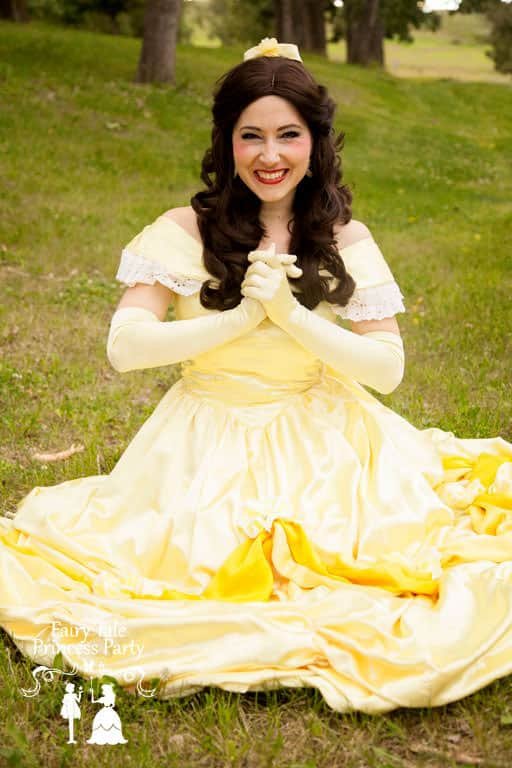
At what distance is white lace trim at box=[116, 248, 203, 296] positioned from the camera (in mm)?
3328

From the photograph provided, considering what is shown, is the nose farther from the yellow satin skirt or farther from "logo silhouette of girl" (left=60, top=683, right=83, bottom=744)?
"logo silhouette of girl" (left=60, top=683, right=83, bottom=744)

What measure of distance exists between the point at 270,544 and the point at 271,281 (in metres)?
0.93

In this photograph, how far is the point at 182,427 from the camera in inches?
137

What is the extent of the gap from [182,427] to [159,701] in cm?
110

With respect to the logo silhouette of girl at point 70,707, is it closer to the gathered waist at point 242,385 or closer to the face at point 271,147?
the gathered waist at point 242,385

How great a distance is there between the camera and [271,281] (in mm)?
3010

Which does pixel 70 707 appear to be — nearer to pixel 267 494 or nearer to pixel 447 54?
pixel 267 494

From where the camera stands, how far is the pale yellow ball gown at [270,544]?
2734 mm

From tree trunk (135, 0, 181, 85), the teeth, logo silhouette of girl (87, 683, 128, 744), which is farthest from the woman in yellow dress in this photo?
tree trunk (135, 0, 181, 85)

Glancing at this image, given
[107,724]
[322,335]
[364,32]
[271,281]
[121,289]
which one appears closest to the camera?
[107,724]

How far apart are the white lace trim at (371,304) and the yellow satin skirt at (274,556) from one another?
33cm

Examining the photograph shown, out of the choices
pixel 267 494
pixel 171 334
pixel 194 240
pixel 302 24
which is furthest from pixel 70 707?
pixel 302 24

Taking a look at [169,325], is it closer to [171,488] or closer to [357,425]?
[171,488]

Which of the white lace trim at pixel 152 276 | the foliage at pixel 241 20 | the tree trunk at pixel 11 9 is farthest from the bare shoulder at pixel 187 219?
the foliage at pixel 241 20
